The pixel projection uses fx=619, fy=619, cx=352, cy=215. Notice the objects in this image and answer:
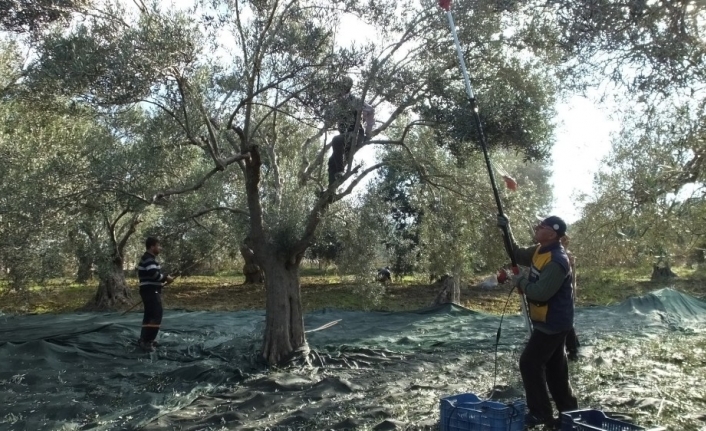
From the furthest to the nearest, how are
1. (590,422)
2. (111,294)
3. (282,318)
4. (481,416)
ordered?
(111,294) < (282,318) < (481,416) < (590,422)

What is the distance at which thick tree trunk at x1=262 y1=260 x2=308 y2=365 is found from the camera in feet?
29.9

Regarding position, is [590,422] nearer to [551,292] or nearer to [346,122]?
[551,292]

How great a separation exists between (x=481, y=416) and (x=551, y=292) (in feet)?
4.41

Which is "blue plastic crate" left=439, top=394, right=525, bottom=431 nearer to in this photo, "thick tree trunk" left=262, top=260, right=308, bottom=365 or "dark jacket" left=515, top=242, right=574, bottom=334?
"dark jacket" left=515, top=242, right=574, bottom=334

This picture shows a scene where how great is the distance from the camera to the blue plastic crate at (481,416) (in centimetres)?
445

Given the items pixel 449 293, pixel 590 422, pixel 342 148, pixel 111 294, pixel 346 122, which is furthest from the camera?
pixel 111 294

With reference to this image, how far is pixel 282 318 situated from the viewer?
9234 mm

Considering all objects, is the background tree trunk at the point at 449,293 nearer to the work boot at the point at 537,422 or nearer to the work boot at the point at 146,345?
the work boot at the point at 146,345

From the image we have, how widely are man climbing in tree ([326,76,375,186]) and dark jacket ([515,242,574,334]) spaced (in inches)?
135

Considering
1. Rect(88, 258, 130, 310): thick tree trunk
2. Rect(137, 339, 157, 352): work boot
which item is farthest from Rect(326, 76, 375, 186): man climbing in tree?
Rect(88, 258, 130, 310): thick tree trunk

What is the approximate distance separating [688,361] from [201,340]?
792cm

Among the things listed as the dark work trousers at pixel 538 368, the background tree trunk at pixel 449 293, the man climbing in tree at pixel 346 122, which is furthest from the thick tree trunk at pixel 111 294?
the dark work trousers at pixel 538 368

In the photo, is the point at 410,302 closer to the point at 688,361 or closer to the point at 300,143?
the point at 300,143

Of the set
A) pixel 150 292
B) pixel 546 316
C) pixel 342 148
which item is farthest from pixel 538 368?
pixel 150 292
